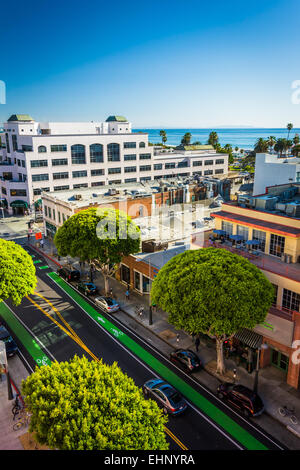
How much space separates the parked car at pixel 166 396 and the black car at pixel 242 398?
3238 mm

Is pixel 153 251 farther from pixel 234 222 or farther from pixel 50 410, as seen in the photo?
pixel 50 410

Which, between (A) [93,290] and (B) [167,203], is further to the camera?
(B) [167,203]

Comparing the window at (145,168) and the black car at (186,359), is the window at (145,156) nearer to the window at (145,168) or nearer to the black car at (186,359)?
the window at (145,168)

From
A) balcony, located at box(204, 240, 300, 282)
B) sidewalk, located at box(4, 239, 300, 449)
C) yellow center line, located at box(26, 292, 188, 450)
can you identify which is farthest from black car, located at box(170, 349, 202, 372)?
balcony, located at box(204, 240, 300, 282)

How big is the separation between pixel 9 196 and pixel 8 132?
20.2m

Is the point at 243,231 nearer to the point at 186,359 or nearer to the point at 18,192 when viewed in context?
the point at 186,359

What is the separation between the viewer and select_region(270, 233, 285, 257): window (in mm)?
29922

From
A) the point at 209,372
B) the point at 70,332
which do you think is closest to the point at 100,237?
the point at 70,332

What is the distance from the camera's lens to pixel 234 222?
3372cm

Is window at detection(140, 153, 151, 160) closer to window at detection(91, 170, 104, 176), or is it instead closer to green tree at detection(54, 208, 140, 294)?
window at detection(91, 170, 104, 176)

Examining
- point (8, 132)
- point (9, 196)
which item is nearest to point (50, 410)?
point (9, 196)

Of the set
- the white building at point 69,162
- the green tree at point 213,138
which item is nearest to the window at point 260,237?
the white building at point 69,162

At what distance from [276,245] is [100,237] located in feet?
60.3

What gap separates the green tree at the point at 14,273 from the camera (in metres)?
30.6
